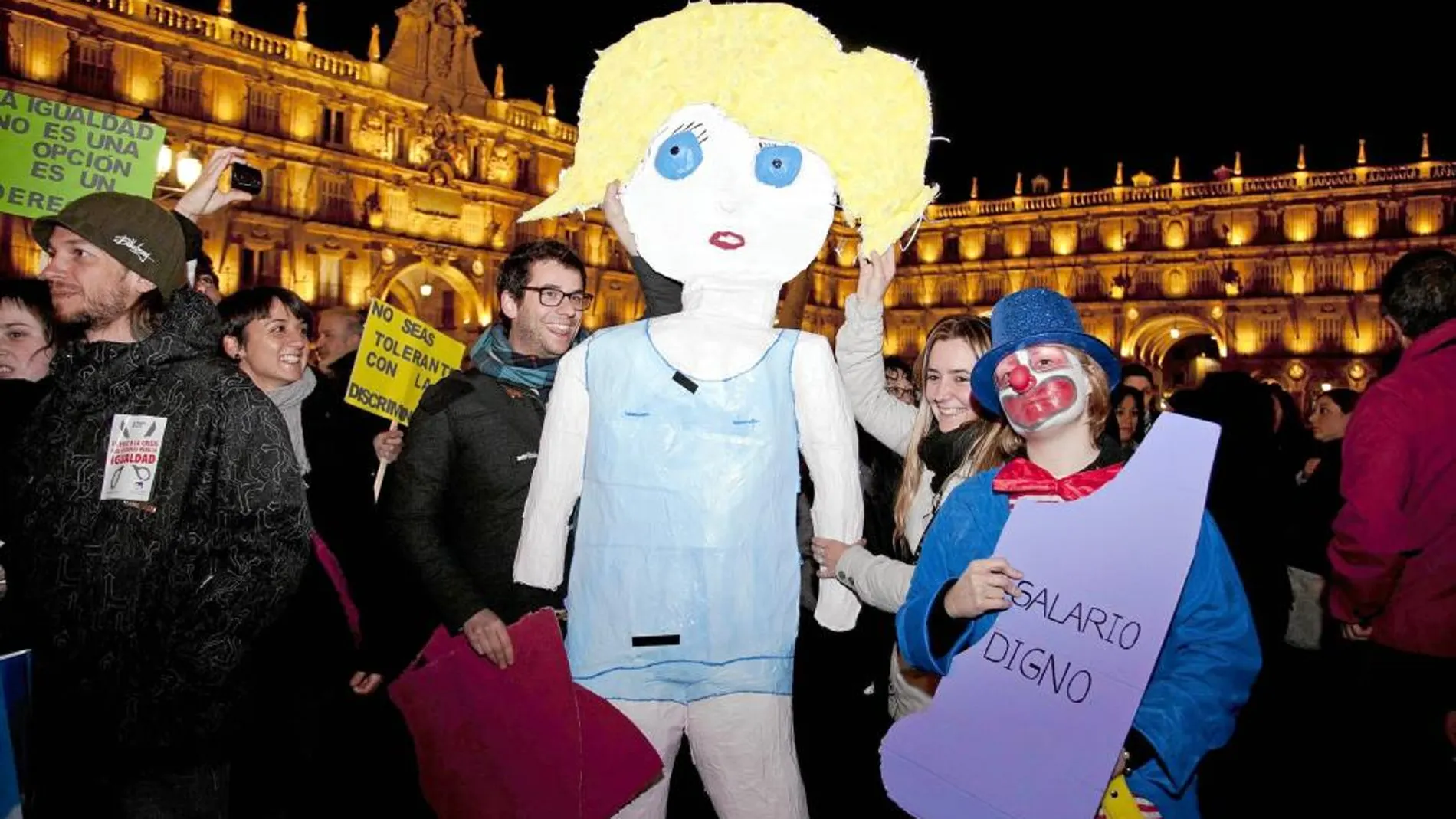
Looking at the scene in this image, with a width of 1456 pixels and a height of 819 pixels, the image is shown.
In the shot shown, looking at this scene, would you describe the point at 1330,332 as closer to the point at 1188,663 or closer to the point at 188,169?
the point at 188,169

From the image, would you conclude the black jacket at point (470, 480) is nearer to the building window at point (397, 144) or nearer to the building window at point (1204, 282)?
the building window at point (397, 144)

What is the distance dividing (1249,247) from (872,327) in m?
47.4

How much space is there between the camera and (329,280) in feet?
102

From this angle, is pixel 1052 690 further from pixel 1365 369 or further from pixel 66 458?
pixel 1365 369

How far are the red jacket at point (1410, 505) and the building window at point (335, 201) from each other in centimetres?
3212

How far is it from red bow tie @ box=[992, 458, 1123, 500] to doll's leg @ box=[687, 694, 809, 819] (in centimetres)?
83

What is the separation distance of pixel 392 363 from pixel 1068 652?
409cm

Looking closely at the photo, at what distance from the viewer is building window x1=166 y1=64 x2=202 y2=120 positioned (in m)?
28.3

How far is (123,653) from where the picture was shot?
277 cm

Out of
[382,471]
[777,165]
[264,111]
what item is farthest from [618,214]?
[264,111]

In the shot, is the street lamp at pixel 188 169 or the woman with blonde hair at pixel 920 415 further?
the street lamp at pixel 188 169

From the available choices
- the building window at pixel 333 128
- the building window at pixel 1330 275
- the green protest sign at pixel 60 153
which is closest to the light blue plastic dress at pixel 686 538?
the green protest sign at pixel 60 153

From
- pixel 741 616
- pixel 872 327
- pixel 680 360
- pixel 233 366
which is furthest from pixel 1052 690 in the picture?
pixel 233 366

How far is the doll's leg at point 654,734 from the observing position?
264cm
